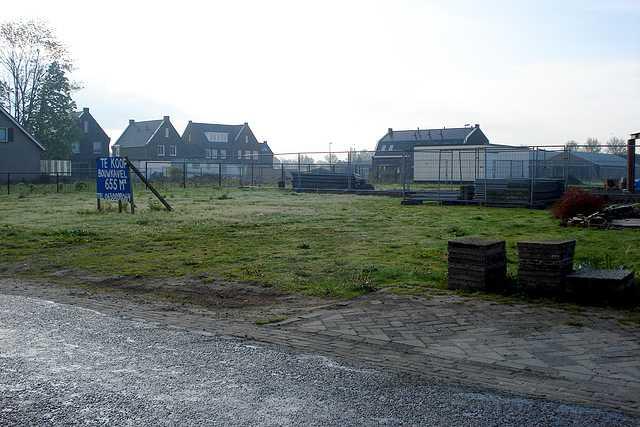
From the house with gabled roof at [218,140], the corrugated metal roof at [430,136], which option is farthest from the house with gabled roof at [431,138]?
the house with gabled roof at [218,140]

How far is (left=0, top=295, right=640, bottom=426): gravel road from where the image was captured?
410 cm

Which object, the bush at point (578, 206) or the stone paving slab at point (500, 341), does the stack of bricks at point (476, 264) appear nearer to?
the stone paving slab at point (500, 341)

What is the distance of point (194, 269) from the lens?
32.6 ft

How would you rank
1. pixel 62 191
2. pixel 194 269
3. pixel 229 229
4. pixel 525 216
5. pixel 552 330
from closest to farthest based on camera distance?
pixel 552 330, pixel 194 269, pixel 229 229, pixel 525 216, pixel 62 191

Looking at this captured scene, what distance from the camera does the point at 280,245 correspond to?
12.5 meters

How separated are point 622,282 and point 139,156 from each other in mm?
84241

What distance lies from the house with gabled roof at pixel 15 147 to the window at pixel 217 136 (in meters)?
40.9

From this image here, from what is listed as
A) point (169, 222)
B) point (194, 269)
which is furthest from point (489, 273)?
point (169, 222)

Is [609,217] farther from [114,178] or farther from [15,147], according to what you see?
[15,147]

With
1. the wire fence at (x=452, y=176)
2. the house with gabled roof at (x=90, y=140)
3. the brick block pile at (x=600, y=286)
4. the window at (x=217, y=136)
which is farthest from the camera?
the window at (x=217, y=136)

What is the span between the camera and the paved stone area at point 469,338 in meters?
4.92

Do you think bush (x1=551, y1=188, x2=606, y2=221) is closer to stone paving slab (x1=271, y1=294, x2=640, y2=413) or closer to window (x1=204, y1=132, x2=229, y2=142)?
stone paving slab (x1=271, y1=294, x2=640, y2=413)

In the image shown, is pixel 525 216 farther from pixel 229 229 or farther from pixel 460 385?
pixel 460 385

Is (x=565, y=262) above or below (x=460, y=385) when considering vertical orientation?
above
